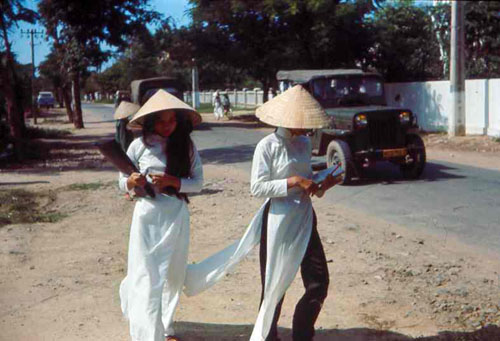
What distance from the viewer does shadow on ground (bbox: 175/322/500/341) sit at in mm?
4398

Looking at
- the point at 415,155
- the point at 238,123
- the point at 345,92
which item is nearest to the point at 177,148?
the point at 415,155

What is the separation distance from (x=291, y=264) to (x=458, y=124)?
1631cm

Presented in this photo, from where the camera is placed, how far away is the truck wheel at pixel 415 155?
12.1 m

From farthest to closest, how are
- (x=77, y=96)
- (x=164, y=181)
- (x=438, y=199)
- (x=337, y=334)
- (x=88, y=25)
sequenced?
1. (x=77, y=96)
2. (x=88, y=25)
3. (x=438, y=199)
4. (x=337, y=334)
5. (x=164, y=181)

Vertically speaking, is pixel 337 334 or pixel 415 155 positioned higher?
pixel 415 155

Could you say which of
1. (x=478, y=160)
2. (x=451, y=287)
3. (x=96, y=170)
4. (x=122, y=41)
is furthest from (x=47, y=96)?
(x=451, y=287)

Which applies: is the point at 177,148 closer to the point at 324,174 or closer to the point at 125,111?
the point at 324,174

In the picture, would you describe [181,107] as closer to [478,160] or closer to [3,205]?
[3,205]

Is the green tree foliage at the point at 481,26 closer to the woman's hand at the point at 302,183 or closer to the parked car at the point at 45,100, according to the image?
the woman's hand at the point at 302,183

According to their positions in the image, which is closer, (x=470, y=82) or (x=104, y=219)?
(x=104, y=219)

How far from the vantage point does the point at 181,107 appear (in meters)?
4.03

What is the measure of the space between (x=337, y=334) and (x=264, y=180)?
138 centimetres

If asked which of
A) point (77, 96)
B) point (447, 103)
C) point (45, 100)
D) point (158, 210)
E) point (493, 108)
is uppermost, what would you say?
point (45, 100)

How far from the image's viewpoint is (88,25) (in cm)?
2819
